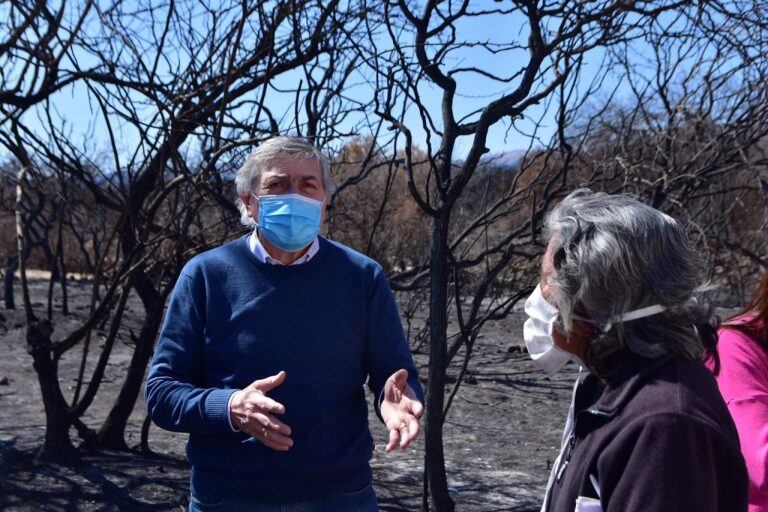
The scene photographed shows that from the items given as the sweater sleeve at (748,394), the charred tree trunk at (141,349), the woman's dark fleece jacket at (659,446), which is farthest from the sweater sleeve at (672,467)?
the charred tree trunk at (141,349)

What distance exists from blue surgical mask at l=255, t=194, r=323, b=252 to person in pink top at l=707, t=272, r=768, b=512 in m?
1.12

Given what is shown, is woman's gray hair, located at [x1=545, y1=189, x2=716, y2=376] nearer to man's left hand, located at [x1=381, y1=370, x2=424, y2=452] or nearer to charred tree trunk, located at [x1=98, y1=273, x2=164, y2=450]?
man's left hand, located at [x1=381, y1=370, x2=424, y2=452]

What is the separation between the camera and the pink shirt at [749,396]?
6.30 feet

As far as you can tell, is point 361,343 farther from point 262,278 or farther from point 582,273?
point 582,273

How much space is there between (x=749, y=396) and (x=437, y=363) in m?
1.56

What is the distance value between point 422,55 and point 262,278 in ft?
5.03

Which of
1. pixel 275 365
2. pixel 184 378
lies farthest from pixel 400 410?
pixel 184 378

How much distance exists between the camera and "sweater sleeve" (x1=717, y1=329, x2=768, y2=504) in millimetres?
1922

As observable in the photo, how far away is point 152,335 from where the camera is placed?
15.5 feet

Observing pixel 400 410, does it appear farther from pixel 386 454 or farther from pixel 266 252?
pixel 386 454

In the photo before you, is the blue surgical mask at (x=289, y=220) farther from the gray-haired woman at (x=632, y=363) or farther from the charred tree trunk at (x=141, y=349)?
the charred tree trunk at (x=141, y=349)

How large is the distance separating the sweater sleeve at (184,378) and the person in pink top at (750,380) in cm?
121

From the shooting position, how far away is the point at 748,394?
6.59 ft

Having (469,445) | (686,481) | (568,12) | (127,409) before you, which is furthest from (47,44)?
(686,481)
